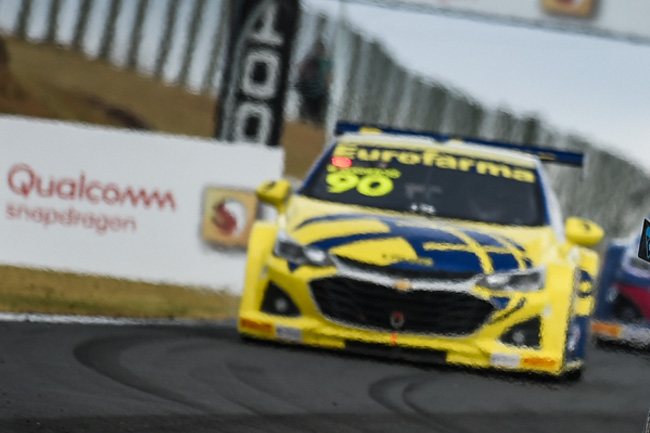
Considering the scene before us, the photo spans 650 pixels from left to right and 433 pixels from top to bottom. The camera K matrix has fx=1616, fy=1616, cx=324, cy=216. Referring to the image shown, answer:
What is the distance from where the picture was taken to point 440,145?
10.1 m

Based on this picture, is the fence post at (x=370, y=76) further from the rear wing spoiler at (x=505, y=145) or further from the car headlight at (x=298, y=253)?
the car headlight at (x=298, y=253)

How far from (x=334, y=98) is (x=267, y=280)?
50.4 feet

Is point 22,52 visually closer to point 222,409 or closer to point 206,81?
point 206,81

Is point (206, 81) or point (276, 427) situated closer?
point (276, 427)

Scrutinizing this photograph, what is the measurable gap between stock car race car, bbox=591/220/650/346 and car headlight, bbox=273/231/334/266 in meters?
4.88

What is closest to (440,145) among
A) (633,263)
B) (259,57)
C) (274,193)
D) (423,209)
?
(423,209)

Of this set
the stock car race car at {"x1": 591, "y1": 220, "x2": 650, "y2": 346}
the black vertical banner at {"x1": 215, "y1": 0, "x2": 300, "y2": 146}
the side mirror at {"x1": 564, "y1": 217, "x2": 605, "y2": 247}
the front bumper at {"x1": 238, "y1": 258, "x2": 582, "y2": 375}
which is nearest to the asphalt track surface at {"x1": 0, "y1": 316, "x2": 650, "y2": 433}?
the front bumper at {"x1": 238, "y1": 258, "x2": 582, "y2": 375}

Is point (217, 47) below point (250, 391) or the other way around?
the other way around

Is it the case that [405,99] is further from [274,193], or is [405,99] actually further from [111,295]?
[274,193]

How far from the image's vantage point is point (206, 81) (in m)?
23.9

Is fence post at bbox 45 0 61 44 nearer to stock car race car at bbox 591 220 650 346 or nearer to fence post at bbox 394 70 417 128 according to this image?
fence post at bbox 394 70 417 128

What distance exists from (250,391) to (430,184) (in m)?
2.73

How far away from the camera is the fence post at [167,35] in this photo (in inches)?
909

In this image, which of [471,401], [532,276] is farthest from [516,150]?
[471,401]
